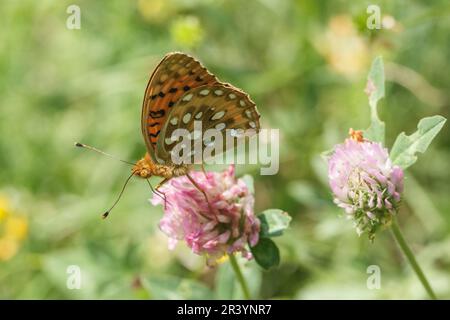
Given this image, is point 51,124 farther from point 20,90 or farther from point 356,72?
point 356,72

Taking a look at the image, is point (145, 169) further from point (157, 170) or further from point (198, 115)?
point (198, 115)

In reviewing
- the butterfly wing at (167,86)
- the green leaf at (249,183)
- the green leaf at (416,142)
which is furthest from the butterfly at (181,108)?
the green leaf at (416,142)

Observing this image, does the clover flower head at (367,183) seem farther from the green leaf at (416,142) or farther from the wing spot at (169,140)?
the wing spot at (169,140)

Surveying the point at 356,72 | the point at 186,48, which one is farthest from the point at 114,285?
the point at 356,72

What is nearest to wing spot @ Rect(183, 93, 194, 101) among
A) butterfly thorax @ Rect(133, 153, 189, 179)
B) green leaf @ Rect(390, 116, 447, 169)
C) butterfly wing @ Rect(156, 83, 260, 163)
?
butterfly wing @ Rect(156, 83, 260, 163)

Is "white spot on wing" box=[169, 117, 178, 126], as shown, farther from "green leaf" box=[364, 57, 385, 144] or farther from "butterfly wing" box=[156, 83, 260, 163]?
"green leaf" box=[364, 57, 385, 144]
